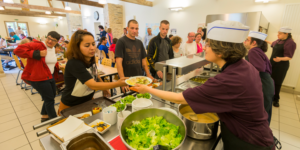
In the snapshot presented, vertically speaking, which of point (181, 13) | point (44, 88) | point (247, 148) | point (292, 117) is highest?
point (181, 13)

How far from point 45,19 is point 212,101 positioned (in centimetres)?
1995

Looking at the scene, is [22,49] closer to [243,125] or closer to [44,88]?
[44,88]

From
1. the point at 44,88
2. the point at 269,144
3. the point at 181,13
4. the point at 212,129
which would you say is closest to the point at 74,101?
the point at 44,88

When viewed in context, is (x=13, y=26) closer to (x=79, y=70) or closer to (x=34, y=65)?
(x=34, y=65)

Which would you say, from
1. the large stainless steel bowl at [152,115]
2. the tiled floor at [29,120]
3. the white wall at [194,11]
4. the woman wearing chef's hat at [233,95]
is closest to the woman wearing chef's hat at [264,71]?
the tiled floor at [29,120]

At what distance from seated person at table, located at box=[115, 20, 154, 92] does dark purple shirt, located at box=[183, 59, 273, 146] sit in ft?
5.21

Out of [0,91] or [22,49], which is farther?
[0,91]

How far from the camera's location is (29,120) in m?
3.05

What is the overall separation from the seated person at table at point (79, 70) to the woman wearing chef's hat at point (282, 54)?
13.7ft

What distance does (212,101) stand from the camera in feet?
2.77

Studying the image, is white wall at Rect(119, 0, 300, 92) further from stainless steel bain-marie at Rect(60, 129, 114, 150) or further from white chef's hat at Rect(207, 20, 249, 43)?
stainless steel bain-marie at Rect(60, 129, 114, 150)

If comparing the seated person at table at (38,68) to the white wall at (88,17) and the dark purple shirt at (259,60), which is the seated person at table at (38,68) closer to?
the dark purple shirt at (259,60)

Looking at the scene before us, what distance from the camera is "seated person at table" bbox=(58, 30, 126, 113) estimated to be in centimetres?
153

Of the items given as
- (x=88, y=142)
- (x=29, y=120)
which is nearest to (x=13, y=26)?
(x=29, y=120)
